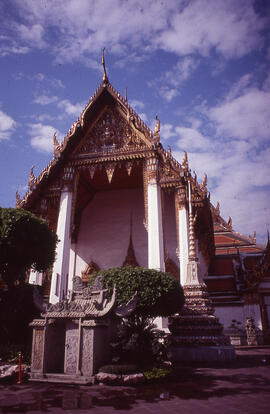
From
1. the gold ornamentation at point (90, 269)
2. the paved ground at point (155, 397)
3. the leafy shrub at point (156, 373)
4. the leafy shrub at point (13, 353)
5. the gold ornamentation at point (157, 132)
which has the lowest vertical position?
the paved ground at point (155, 397)

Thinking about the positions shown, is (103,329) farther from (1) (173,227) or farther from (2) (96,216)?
(2) (96,216)

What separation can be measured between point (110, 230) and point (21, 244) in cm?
828

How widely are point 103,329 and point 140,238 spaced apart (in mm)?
9703

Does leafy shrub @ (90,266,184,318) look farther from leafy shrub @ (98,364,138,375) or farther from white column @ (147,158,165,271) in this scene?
white column @ (147,158,165,271)

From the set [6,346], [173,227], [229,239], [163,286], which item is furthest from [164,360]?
[229,239]

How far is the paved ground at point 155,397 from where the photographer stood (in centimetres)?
390

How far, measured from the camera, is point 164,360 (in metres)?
7.09

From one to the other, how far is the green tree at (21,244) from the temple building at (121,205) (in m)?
2.57

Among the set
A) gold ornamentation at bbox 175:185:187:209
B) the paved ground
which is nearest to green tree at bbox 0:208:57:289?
the paved ground

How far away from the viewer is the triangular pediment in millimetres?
13341

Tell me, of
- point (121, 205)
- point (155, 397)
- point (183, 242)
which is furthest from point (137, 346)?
point (121, 205)

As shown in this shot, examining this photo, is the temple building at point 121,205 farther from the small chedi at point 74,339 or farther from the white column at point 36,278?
the small chedi at point 74,339

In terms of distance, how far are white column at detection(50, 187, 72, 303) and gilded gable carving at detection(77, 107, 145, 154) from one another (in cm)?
208

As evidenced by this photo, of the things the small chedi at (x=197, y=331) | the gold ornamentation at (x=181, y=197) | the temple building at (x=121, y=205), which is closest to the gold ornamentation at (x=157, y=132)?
the temple building at (x=121, y=205)
